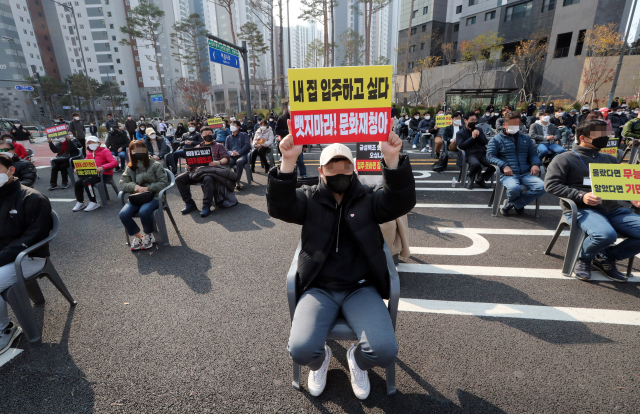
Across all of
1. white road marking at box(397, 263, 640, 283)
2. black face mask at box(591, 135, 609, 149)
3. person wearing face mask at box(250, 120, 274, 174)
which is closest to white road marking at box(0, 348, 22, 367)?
white road marking at box(397, 263, 640, 283)

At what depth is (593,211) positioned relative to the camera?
367 cm

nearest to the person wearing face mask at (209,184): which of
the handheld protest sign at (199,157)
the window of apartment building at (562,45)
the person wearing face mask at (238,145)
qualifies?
the handheld protest sign at (199,157)

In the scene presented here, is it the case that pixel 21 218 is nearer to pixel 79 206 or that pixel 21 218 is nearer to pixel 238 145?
pixel 79 206

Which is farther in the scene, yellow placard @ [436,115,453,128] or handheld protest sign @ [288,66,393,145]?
yellow placard @ [436,115,453,128]

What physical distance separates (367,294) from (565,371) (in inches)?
67.7

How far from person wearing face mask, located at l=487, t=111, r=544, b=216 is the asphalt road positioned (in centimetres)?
98

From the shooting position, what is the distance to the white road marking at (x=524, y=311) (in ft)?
9.87

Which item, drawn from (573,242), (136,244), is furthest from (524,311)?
(136,244)

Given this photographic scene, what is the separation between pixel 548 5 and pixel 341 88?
4483cm

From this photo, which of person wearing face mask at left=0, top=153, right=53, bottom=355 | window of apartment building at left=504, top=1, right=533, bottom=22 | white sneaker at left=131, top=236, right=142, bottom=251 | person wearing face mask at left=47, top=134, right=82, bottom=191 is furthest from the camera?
window of apartment building at left=504, top=1, right=533, bottom=22

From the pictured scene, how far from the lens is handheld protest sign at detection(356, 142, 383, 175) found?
203 inches

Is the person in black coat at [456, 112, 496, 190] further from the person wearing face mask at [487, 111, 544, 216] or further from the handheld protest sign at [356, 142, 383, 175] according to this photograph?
the handheld protest sign at [356, 142, 383, 175]

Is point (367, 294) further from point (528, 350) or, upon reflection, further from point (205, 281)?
point (205, 281)

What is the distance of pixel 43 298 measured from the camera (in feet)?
11.7
